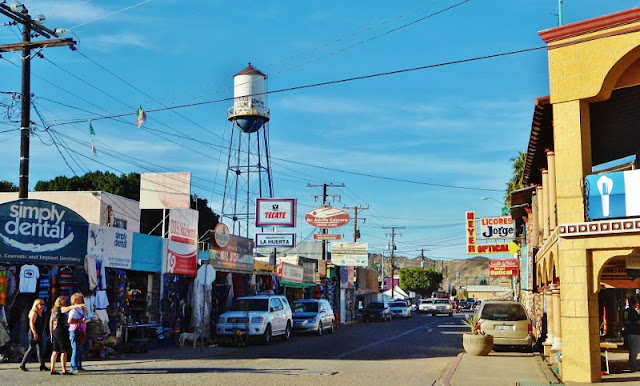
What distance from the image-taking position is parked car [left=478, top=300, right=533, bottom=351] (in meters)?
22.9

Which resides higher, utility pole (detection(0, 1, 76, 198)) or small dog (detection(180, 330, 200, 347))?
utility pole (detection(0, 1, 76, 198))

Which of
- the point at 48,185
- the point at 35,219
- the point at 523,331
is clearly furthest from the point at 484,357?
the point at 48,185

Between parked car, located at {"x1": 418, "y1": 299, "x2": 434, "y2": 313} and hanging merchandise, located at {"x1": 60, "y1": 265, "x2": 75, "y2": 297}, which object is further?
parked car, located at {"x1": 418, "y1": 299, "x2": 434, "y2": 313}

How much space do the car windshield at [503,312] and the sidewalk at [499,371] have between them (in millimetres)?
1376

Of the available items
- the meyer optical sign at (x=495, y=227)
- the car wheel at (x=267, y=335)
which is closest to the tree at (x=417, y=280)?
the meyer optical sign at (x=495, y=227)

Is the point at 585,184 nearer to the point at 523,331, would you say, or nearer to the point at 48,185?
the point at 523,331

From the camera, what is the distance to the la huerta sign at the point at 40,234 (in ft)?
63.5

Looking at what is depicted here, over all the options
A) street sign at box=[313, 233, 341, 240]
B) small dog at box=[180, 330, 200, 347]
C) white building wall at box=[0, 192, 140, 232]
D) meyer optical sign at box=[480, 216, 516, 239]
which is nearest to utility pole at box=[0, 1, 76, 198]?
small dog at box=[180, 330, 200, 347]

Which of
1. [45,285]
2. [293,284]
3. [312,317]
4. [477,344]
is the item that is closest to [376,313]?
[293,284]

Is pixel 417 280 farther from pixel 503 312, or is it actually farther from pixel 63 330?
pixel 63 330

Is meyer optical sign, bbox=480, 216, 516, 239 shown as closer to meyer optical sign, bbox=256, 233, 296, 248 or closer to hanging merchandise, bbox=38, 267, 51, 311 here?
meyer optical sign, bbox=256, 233, 296, 248

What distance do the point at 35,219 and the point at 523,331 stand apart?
14798mm

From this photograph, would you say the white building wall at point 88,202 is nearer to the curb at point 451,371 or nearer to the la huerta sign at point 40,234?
the la huerta sign at point 40,234

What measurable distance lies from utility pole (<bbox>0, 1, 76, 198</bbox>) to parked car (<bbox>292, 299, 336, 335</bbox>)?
1490 centimetres
